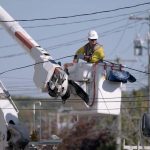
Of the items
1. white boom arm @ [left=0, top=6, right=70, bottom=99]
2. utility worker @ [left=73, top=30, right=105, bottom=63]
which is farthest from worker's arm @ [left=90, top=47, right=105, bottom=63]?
white boom arm @ [left=0, top=6, right=70, bottom=99]

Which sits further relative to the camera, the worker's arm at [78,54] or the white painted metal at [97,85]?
the worker's arm at [78,54]

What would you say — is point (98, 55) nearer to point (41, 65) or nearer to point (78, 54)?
point (78, 54)

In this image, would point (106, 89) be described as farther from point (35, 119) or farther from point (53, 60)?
point (35, 119)

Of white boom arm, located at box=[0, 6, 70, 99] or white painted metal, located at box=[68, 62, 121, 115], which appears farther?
white painted metal, located at box=[68, 62, 121, 115]

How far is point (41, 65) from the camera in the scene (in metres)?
18.5

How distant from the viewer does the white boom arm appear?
58.7ft

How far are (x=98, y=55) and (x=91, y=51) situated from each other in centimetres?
27

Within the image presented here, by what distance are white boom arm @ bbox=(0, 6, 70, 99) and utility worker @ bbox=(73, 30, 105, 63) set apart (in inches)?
32.4

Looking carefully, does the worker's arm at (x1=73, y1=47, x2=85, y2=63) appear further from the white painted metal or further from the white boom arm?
the white boom arm

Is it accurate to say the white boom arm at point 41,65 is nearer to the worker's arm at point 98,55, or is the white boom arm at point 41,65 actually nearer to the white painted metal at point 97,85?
the white painted metal at point 97,85

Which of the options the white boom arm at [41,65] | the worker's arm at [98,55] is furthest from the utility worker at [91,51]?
the white boom arm at [41,65]

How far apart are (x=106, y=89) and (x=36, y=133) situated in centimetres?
Result: 245

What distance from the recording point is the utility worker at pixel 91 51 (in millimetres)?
18797

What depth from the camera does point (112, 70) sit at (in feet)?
61.3
